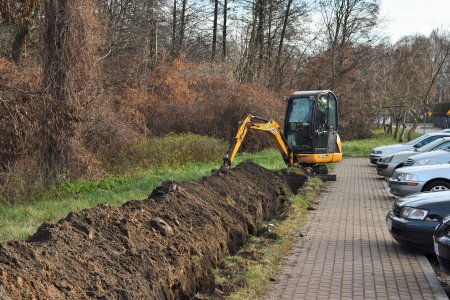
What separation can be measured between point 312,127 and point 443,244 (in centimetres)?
1357

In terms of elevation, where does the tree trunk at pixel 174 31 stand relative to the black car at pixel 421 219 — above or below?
above

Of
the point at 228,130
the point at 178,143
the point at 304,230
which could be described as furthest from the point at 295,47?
the point at 304,230

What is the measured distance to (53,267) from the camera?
493 centimetres

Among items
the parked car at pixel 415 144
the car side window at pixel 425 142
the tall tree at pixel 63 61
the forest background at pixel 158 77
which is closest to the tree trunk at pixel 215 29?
the forest background at pixel 158 77

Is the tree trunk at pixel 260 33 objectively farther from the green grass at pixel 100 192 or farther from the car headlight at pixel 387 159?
the car headlight at pixel 387 159

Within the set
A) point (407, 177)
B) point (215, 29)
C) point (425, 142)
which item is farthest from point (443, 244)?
point (215, 29)

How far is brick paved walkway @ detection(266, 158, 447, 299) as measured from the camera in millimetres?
6895

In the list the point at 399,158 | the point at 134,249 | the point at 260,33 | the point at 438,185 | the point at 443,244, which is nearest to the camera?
the point at 134,249

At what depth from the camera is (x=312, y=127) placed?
66.5 feet

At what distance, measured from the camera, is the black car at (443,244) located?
6.76 metres

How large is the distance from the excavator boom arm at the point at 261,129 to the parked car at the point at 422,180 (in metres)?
4.95

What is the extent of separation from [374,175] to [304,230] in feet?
43.2

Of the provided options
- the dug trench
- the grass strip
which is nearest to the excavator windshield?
the grass strip

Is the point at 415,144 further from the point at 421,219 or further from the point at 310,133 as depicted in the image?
the point at 421,219
